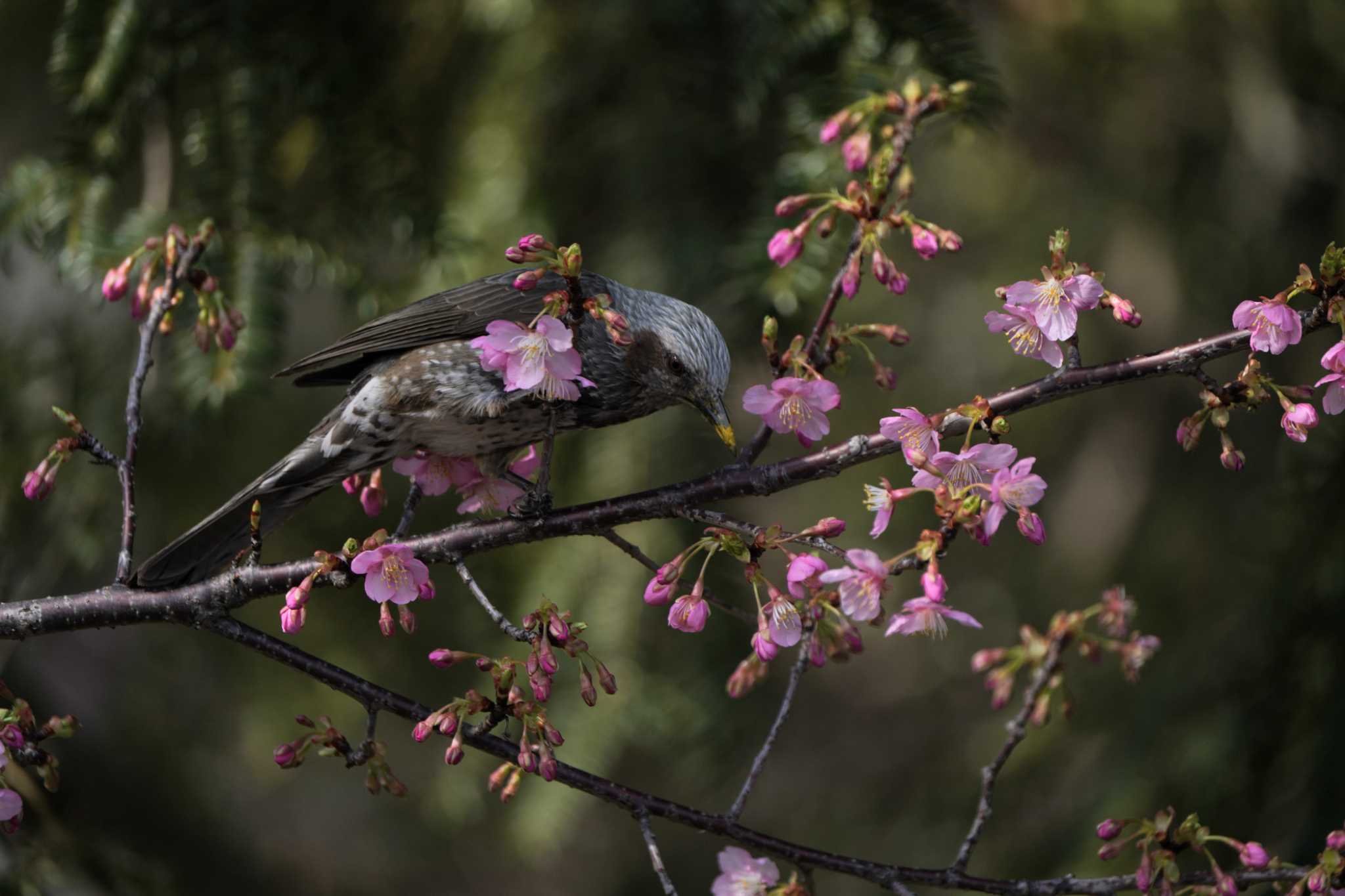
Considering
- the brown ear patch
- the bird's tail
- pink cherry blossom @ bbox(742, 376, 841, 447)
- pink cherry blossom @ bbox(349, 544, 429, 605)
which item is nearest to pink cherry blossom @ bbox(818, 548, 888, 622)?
pink cherry blossom @ bbox(742, 376, 841, 447)

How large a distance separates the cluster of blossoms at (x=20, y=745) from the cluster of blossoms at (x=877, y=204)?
129cm

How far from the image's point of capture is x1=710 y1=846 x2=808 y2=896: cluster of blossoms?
1.89 metres

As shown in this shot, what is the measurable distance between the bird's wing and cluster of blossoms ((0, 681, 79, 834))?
0.94 m

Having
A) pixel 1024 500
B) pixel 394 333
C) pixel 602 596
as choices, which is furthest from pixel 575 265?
pixel 602 596

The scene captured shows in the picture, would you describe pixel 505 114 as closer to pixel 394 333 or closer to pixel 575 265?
pixel 394 333

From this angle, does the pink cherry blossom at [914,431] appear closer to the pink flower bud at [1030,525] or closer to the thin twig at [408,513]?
the pink flower bud at [1030,525]

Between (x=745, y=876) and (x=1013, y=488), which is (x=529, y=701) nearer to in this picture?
(x=745, y=876)

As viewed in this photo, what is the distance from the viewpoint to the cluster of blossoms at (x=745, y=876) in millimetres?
1893

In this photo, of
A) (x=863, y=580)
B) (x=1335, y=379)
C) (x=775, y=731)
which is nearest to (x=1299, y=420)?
(x=1335, y=379)

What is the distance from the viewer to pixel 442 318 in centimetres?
254

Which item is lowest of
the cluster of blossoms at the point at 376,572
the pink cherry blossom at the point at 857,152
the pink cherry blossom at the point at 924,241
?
the cluster of blossoms at the point at 376,572

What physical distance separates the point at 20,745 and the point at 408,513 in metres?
0.71

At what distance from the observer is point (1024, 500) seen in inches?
61.8

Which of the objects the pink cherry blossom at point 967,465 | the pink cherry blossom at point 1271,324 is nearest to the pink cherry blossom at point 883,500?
the pink cherry blossom at point 967,465
